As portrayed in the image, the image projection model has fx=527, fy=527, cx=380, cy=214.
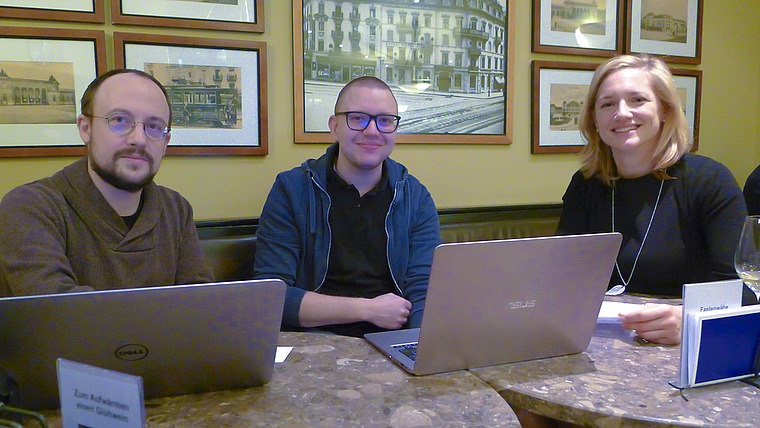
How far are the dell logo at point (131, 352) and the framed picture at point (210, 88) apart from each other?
1.57m

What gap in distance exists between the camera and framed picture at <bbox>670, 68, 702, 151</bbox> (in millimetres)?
3129

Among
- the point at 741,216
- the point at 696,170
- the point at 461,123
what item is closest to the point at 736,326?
the point at 741,216

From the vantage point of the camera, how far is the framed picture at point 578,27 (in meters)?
2.81

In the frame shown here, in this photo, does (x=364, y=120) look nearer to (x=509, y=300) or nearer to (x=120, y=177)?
(x=120, y=177)

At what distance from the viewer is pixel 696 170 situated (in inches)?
72.8

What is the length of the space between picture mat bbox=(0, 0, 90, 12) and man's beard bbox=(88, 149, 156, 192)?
2.91ft

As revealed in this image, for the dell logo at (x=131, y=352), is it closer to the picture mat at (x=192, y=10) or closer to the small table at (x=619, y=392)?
the small table at (x=619, y=392)

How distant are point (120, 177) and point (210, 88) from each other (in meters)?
0.88

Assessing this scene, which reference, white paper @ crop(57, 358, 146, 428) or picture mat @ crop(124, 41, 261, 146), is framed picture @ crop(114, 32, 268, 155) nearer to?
picture mat @ crop(124, 41, 261, 146)

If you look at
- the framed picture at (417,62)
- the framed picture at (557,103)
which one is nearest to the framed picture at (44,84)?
the framed picture at (417,62)

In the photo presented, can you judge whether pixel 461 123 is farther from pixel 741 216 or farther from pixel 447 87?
pixel 741 216

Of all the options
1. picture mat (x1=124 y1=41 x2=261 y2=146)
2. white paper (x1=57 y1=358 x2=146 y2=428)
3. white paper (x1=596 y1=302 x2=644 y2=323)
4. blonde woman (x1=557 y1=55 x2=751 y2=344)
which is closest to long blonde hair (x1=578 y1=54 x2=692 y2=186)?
blonde woman (x1=557 y1=55 x2=751 y2=344)

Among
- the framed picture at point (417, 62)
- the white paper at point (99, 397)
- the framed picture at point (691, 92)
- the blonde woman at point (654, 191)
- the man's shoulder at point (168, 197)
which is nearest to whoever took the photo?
the white paper at point (99, 397)

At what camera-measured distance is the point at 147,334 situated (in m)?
0.81
